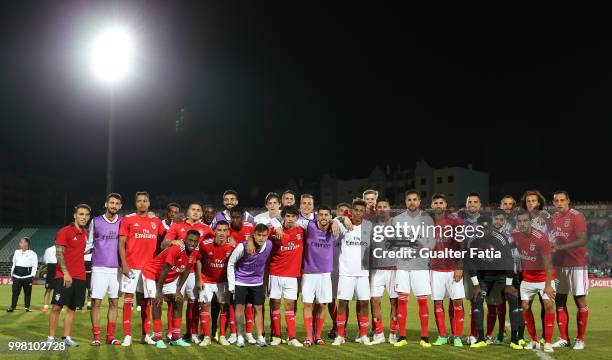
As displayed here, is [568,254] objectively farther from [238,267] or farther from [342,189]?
[342,189]

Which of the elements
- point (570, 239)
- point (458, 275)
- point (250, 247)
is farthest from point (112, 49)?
point (570, 239)

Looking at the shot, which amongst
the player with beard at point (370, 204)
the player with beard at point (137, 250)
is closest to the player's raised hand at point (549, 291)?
the player with beard at point (370, 204)

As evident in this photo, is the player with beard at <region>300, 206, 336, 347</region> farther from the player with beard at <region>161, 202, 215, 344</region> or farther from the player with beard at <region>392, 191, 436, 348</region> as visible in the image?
the player with beard at <region>161, 202, 215, 344</region>

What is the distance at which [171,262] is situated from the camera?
8.55 metres

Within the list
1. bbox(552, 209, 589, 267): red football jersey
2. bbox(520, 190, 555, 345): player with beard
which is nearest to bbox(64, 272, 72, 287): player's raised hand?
bbox(520, 190, 555, 345): player with beard

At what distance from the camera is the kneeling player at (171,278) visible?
8.53 meters

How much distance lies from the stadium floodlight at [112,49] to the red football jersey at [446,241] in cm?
1200

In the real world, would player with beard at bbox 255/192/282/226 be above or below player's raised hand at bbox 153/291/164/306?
above

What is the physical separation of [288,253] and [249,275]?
0.68m

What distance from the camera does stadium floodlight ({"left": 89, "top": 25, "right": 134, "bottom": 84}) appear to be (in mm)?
17538

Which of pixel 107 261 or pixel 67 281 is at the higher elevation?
pixel 107 261

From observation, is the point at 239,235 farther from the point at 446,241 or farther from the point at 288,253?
the point at 446,241

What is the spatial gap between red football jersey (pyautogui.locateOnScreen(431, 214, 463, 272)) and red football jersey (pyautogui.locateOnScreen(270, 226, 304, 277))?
212 cm

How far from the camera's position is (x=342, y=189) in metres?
76.1
